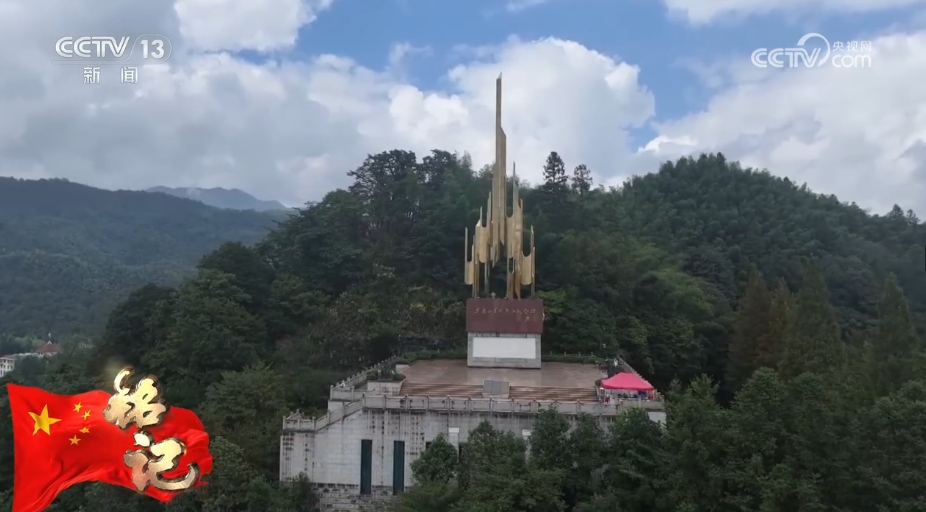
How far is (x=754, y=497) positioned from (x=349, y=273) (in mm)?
27106

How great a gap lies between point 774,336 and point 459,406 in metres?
18.1

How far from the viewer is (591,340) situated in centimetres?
3388

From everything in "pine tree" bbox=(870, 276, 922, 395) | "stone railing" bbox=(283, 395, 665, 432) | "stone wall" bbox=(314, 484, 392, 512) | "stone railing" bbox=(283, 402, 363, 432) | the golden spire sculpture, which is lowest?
"stone wall" bbox=(314, 484, 392, 512)

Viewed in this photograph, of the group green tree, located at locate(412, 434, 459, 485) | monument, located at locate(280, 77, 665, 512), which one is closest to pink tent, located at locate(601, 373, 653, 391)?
monument, located at locate(280, 77, 665, 512)

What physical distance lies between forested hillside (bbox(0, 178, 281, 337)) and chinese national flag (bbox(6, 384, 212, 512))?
A: 1850 inches

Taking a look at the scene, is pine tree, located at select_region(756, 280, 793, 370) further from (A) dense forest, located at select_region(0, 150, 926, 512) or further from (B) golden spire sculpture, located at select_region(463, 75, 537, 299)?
(B) golden spire sculpture, located at select_region(463, 75, 537, 299)

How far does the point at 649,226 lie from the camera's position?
62.9 metres

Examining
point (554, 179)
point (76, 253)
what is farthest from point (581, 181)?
point (76, 253)

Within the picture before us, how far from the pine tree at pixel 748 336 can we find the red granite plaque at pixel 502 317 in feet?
36.5

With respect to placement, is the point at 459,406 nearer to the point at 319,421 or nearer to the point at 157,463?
the point at 319,421

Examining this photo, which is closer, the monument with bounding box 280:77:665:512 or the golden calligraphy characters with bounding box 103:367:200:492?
the golden calligraphy characters with bounding box 103:367:200:492

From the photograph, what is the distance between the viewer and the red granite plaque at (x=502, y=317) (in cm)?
2836

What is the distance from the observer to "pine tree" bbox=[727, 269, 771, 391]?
33156 mm

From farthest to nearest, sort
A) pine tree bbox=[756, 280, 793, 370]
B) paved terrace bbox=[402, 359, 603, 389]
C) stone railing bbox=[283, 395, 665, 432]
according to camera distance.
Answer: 1. pine tree bbox=[756, 280, 793, 370]
2. paved terrace bbox=[402, 359, 603, 389]
3. stone railing bbox=[283, 395, 665, 432]
